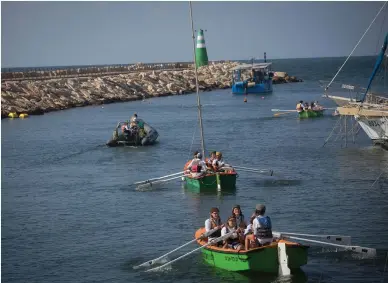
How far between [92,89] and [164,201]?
2783 inches

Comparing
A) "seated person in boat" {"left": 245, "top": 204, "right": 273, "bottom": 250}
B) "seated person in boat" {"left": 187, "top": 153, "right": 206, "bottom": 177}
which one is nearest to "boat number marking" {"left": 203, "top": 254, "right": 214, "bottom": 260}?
"seated person in boat" {"left": 245, "top": 204, "right": 273, "bottom": 250}

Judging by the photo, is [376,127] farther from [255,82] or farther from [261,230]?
[255,82]

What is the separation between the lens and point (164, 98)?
353 ft

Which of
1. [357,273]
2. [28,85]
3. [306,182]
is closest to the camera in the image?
[357,273]

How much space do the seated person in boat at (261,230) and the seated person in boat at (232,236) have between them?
2.29 feet

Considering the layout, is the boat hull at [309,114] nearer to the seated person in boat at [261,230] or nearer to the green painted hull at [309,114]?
the green painted hull at [309,114]

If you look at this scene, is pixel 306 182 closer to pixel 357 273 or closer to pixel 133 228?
pixel 133 228

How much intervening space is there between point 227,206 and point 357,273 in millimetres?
9992

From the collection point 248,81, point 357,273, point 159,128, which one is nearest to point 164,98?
point 248,81

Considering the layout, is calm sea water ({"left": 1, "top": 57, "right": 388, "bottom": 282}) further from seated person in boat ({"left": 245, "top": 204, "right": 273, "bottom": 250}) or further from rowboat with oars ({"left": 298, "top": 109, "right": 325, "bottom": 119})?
rowboat with oars ({"left": 298, "top": 109, "right": 325, "bottom": 119})

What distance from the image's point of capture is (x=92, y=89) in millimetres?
102625

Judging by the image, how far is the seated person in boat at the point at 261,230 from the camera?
21.3 m

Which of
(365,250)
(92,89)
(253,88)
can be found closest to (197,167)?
(365,250)

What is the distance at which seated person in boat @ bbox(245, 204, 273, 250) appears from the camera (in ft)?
69.9
